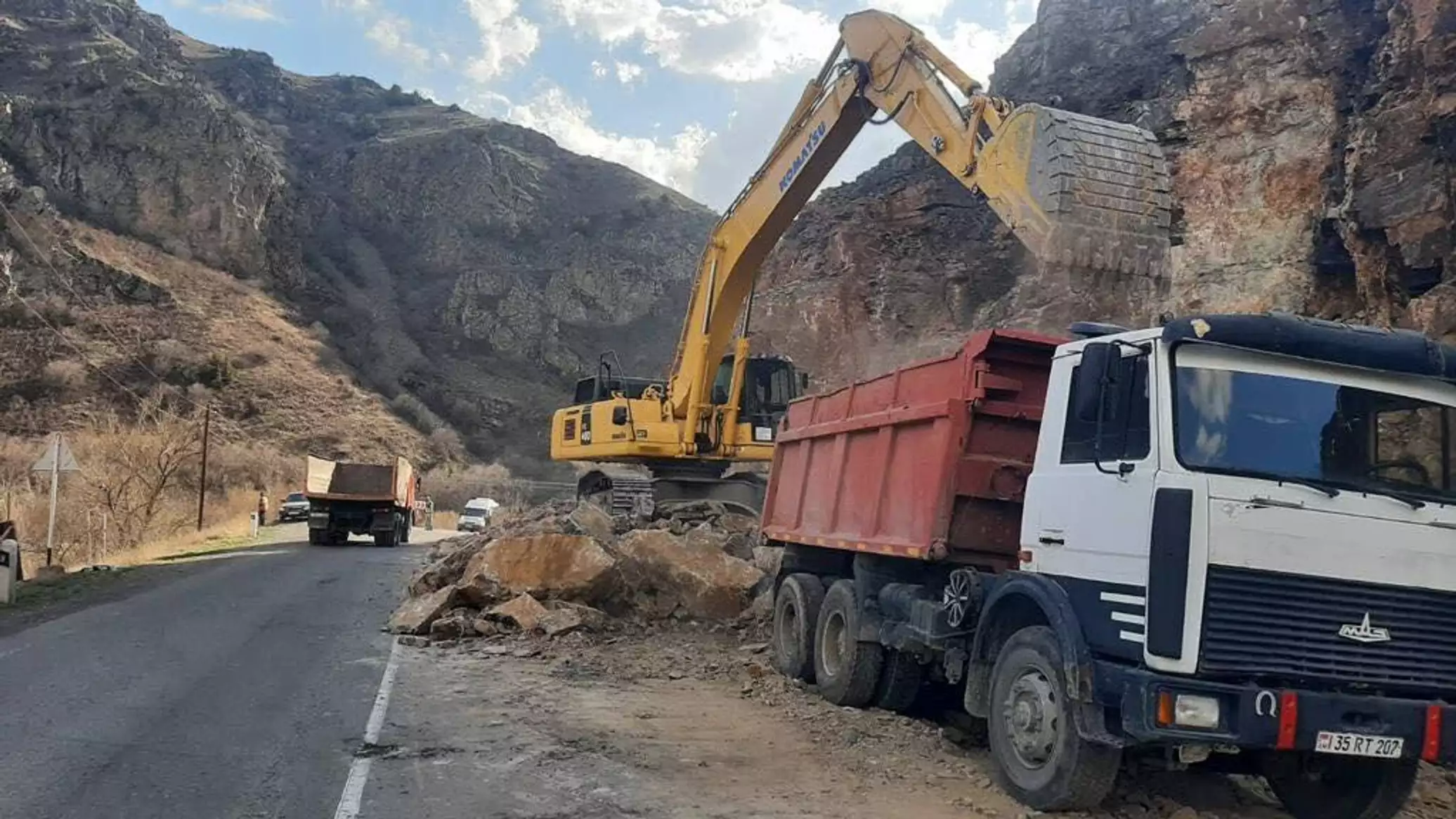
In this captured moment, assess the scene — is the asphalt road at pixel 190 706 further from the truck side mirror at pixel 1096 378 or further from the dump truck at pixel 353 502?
the dump truck at pixel 353 502

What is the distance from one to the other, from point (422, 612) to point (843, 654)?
516cm

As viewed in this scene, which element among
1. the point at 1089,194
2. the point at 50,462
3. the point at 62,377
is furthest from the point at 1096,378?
the point at 62,377

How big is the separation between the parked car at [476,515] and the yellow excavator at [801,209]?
52.4ft

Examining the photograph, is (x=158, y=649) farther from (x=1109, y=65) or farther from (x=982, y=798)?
(x=1109, y=65)

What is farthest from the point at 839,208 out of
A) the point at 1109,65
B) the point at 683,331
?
the point at 683,331

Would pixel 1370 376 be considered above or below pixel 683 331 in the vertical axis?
below

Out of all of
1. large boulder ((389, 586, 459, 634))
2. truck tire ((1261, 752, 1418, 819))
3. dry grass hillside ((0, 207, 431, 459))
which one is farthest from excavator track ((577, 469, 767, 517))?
dry grass hillside ((0, 207, 431, 459))

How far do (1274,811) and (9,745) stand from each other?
7.56m

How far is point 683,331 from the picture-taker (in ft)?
58.3

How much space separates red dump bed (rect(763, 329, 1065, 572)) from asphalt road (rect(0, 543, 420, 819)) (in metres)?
3.90

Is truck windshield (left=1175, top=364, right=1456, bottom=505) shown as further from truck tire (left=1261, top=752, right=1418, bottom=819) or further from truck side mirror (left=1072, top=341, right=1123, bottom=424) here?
truck tire (left=1261, top=752, right=1418, bottom=819)

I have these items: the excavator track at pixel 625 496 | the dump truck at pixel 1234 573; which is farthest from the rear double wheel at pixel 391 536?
the dump truck at pixel 1234 573

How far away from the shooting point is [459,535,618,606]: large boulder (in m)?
12.0

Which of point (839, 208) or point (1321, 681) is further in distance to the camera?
point (839, 208)
